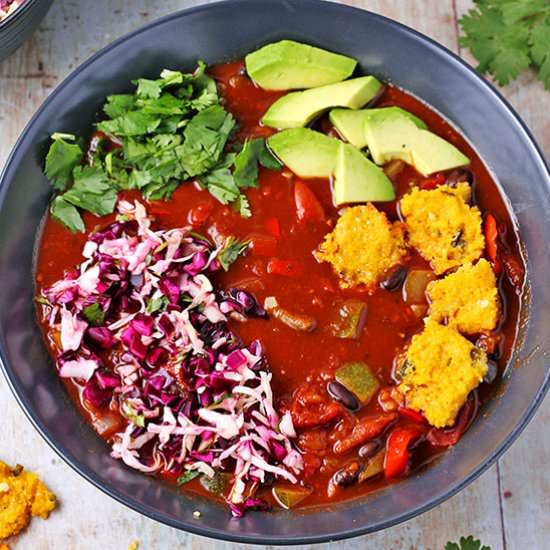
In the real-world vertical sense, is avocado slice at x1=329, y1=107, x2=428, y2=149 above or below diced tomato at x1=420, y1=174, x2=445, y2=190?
above

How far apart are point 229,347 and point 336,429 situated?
0.56 m

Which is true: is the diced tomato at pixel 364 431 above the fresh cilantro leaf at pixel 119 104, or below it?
below

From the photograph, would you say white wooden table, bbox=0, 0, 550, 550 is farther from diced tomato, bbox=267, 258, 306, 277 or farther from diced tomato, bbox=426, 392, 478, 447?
diced tomato, bbox=267, 258, 306, 277

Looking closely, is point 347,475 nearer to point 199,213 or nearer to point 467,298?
point 467,298

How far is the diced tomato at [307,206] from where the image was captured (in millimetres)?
4230

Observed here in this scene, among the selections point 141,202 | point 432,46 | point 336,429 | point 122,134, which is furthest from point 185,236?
point 432,46

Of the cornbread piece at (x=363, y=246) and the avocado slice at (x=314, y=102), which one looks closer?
the cornbread piece at (x=363, y=246)

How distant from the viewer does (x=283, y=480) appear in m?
4.14

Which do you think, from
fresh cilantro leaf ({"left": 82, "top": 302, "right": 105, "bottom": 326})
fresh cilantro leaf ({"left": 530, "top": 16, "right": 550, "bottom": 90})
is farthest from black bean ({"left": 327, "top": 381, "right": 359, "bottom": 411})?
fresh cilantro leaf ({"left": 530, "top": 16, "right": 550, "bottom": 90})

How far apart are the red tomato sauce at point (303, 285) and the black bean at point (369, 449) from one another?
0.06m

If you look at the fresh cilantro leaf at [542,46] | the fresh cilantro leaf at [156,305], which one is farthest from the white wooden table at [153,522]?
the fresh cilantro leaf at [156,305]

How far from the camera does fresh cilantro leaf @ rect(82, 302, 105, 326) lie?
4.14 meters

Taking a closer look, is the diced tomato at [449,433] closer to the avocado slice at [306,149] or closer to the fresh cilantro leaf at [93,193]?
the avocado slice at [306,149]

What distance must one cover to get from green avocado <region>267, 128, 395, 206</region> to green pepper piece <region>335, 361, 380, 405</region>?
2.31 ft
